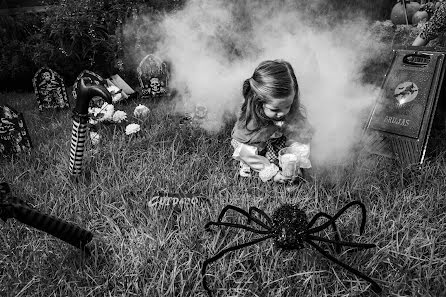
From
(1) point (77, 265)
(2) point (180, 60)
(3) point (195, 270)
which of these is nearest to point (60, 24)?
(2) point (180, 60)

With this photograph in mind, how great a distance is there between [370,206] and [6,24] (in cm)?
550

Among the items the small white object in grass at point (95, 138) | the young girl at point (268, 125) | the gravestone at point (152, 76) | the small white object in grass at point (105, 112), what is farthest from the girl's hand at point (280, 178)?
the gravestone at point (152, 76)

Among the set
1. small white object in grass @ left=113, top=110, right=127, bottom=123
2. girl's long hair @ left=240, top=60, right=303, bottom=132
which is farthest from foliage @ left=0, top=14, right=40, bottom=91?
girl's long hair @ left=240, top=60, right=303, bottom=132

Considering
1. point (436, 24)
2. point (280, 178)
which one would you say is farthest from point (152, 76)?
point (436, 24)

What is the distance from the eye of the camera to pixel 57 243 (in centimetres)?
225

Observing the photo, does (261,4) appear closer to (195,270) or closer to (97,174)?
(97,174)

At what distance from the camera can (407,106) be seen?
3033 millimetres

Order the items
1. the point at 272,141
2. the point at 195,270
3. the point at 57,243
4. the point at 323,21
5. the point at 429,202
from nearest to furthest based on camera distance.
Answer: the point at 195,270 < the point at 57,243 < the point at 429,202 < the point at 272,141 < the point at 323,21

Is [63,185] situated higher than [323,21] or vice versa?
[323,21]

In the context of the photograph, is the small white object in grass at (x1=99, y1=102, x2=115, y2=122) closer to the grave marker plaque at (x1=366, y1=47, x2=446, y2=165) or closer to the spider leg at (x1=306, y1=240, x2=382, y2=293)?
the grave marker plaque at (x1=366, y1=47, x2=446, y2=165)

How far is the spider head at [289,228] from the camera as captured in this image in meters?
1.71

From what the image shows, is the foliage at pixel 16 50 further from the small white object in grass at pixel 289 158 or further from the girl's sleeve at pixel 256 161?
the small white object in grass at pixel 289 158

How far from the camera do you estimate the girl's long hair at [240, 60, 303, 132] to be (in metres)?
2.48

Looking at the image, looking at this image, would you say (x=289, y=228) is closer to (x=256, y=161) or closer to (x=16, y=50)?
(x=256, y=161)
